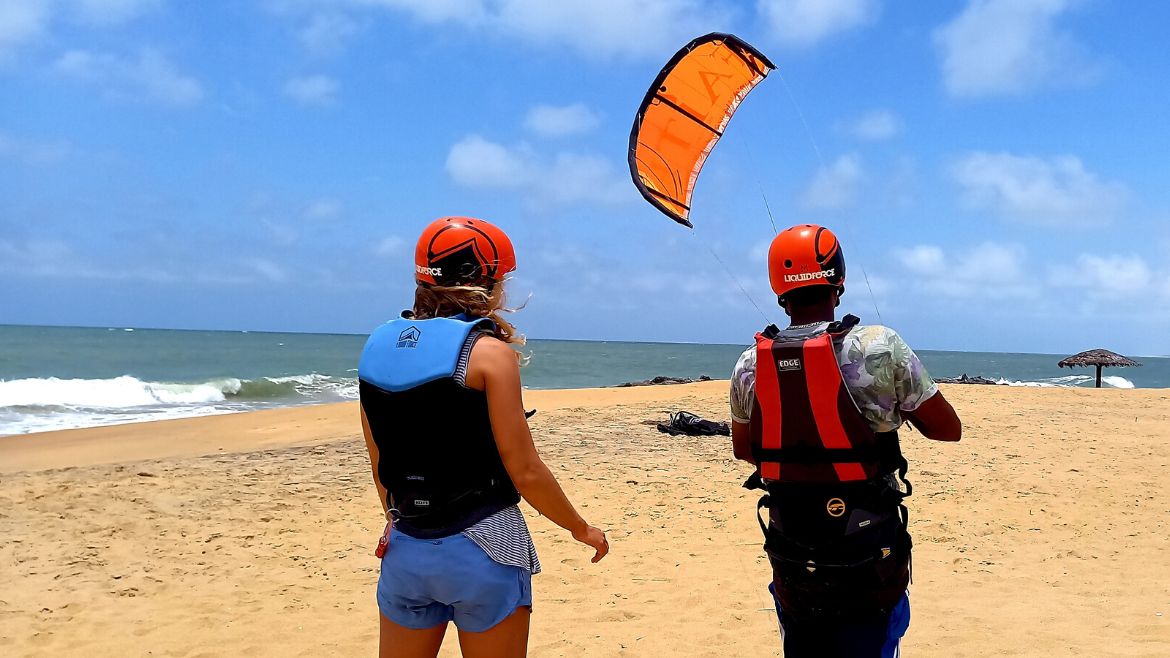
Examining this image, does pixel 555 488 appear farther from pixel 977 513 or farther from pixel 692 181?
pixel 977 513

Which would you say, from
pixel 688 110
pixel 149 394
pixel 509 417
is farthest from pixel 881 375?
pixel 149 394

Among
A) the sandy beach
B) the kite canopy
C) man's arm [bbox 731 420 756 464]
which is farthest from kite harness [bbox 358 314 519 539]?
the kite canopy

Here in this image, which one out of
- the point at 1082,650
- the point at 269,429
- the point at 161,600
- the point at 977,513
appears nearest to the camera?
the point at 1082,650

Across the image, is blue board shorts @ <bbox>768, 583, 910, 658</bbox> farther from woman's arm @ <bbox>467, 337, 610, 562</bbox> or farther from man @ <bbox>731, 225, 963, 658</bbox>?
woman's arm @ <bbox>467, 337, 610, 562</bbox>

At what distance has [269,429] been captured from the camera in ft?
51.9

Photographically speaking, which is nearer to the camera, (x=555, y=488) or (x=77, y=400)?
(x=555, y=488)

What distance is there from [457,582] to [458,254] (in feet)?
2.90

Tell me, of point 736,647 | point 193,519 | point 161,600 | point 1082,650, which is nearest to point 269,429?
point 193,519

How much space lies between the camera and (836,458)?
256 centimetres

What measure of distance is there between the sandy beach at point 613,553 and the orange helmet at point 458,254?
9.97 ft

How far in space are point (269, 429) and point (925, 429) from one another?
1497 cm

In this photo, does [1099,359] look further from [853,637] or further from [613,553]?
[853,637]

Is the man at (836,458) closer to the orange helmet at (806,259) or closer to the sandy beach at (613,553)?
the orange helmet at (806,259)

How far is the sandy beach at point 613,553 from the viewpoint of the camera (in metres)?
5.00
